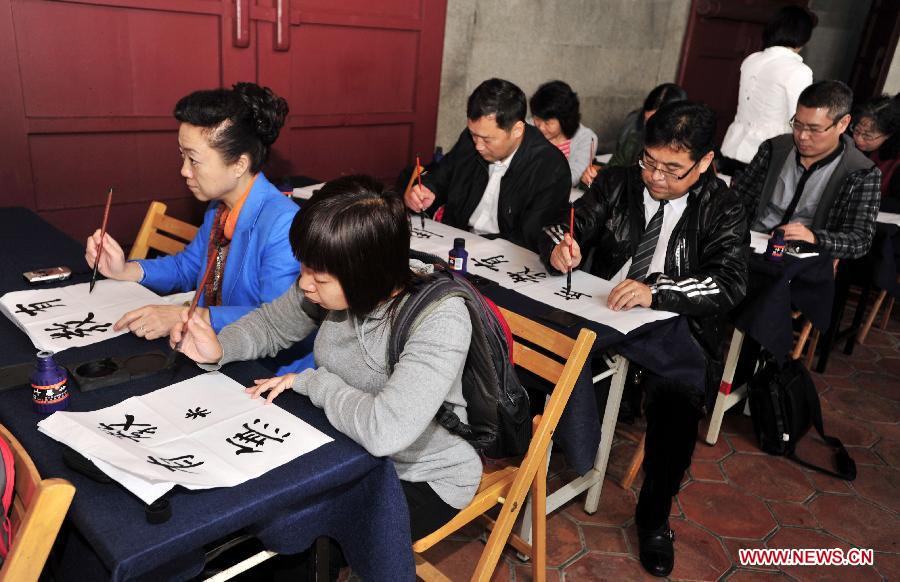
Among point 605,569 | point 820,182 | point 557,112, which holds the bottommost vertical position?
point 605,569

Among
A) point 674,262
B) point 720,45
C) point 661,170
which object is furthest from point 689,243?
point 720,45

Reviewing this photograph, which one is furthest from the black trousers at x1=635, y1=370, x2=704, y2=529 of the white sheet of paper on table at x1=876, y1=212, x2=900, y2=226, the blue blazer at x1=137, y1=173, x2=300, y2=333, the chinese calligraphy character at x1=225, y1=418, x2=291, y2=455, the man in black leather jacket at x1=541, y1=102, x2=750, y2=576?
the white sheet of paper on table at x1=876, y1=212, x2=900, y2=226

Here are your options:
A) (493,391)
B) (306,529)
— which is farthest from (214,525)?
Answer: (493,391)

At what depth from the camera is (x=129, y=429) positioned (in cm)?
133

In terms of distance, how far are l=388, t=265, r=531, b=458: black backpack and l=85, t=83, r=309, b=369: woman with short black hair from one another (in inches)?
25.0

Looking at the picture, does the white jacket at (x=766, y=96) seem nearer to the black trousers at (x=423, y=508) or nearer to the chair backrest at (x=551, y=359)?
the chair backrest at (x=551, y=359)

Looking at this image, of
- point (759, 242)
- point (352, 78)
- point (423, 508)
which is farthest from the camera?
point (352, 78)

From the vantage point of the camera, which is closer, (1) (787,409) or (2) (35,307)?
(2) (35,307)

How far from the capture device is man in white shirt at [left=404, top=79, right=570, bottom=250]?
9.61 ft

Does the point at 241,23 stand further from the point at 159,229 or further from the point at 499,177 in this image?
the point at 499,177

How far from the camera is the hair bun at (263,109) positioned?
2057mm

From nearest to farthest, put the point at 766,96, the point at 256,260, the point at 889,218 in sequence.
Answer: the point at 256,260, the point at 889,218, the point at 766,96

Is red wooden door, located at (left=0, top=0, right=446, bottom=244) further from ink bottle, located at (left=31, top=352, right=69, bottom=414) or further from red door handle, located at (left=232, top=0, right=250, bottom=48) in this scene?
ink bottle, located at (left=31, top=352, right=69, bottom=414)

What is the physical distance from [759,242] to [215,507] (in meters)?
2.51
